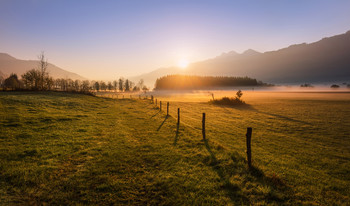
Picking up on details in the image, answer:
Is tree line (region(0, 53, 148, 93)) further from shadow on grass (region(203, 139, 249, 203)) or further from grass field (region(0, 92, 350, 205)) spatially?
shadow on grass (region(203, 139, 249, 203))

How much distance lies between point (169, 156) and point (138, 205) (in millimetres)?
4176

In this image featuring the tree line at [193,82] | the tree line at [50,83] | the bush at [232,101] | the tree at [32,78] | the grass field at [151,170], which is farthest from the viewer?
the tree line at [193,82]

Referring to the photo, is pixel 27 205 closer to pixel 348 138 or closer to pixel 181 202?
pixel 181 202

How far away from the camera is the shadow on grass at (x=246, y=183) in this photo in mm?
6242

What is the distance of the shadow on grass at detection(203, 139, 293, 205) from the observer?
6242 millimetres

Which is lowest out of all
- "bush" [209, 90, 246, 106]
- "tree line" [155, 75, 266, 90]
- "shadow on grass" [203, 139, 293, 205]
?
"shadow on grass" [203, 139, 293, 205]

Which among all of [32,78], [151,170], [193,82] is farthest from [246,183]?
[193,82]

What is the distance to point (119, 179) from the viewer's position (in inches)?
278

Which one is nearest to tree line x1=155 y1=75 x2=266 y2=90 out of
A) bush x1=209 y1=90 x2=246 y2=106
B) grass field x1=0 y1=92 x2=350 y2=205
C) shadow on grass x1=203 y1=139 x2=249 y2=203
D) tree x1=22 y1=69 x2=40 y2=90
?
bush x1=209 y1=90 x2=246 y2=106

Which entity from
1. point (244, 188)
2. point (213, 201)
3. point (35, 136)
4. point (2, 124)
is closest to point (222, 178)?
point (244, 188)

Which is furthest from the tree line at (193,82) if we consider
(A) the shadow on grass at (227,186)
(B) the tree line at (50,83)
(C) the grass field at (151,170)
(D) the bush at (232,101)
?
(A) the shadow on grass at (227,186)

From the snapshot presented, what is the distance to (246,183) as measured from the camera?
7.12 m

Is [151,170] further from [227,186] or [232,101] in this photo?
[232,101]

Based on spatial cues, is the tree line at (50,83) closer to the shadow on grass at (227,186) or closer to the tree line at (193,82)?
the tree line at (193,82)
